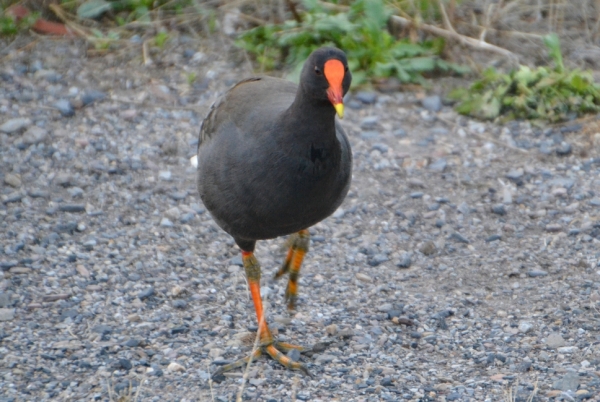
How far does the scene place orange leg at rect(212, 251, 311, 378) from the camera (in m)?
4.32

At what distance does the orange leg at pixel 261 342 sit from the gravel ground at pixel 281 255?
73 mm

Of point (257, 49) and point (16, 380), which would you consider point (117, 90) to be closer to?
point (257, 49)

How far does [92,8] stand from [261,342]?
483 cm

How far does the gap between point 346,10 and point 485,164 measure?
220 centimetres

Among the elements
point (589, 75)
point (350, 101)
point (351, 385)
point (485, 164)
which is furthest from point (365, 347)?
point (589, 75)

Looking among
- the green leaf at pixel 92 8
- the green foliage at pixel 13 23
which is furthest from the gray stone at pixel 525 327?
the green foliage at pixel 13 23

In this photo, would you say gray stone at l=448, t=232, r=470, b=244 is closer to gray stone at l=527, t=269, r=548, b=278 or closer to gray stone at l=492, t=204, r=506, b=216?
gray stone at l=492, t=204, r=506, b=216

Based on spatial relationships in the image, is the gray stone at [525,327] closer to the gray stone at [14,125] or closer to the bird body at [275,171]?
the bird body at [275,171]

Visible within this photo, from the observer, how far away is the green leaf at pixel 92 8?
811 cm

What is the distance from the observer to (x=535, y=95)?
6.98 metres

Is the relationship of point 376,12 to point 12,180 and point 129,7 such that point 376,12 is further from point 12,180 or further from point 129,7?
point 12,180

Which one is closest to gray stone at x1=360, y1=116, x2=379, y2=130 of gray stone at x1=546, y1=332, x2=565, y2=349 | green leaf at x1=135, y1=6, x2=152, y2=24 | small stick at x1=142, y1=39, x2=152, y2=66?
small stick at x1=142, y1=39, x2=152, y2=66

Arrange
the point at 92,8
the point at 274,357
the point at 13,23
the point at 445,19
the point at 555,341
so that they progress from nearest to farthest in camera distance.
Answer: the point at 555,341, the point at 274,357, the point at 445,19, the point at 13,23, the point at 92,8

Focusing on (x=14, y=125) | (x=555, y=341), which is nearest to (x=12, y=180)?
(x=14, y=125)
